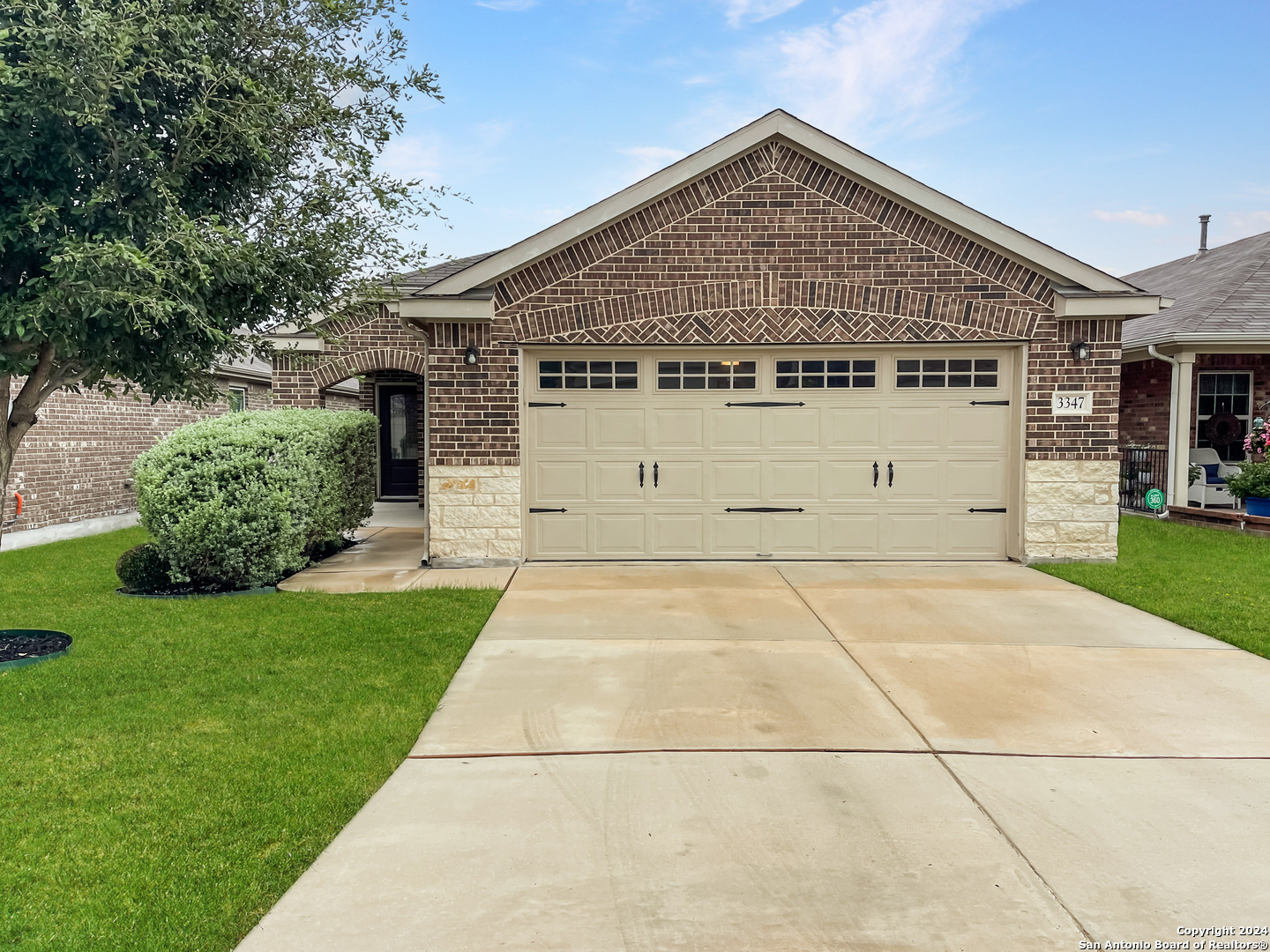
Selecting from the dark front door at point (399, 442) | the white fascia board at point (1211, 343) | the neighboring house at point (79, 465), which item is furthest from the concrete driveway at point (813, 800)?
the dark front door at point (399, 442)

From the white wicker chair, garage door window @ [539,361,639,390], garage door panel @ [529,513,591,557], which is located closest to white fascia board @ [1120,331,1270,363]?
the white wicker chair

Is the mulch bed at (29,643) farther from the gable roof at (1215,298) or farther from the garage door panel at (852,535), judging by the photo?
the gable roof at (1215,298)

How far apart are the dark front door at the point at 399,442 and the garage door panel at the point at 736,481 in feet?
28.6

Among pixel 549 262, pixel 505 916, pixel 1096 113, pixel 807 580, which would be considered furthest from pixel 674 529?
pixel 1096 113

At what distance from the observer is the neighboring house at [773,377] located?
368 inches

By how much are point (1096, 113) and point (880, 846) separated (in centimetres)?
1819

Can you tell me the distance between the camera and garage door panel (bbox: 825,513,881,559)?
991cm

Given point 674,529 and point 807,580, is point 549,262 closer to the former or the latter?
point 674,529

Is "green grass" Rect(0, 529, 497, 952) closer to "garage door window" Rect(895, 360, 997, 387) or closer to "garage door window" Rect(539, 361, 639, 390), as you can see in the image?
"garage door window" Rect(539, 361, 639, 390)

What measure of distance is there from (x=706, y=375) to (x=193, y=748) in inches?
273

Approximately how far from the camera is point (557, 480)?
388 inches

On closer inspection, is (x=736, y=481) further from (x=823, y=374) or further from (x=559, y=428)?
(x=559, y=428)

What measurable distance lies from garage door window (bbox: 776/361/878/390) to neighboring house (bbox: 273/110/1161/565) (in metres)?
0.02

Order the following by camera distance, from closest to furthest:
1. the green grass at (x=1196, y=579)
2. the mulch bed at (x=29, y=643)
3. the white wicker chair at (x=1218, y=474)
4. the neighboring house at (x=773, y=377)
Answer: the mulch bed at (x=29, y=643), the green grass at (x=1196, y=579), the neighboring house at (x=773, y=377), the white wicker chair at (x=1218, y=474)
